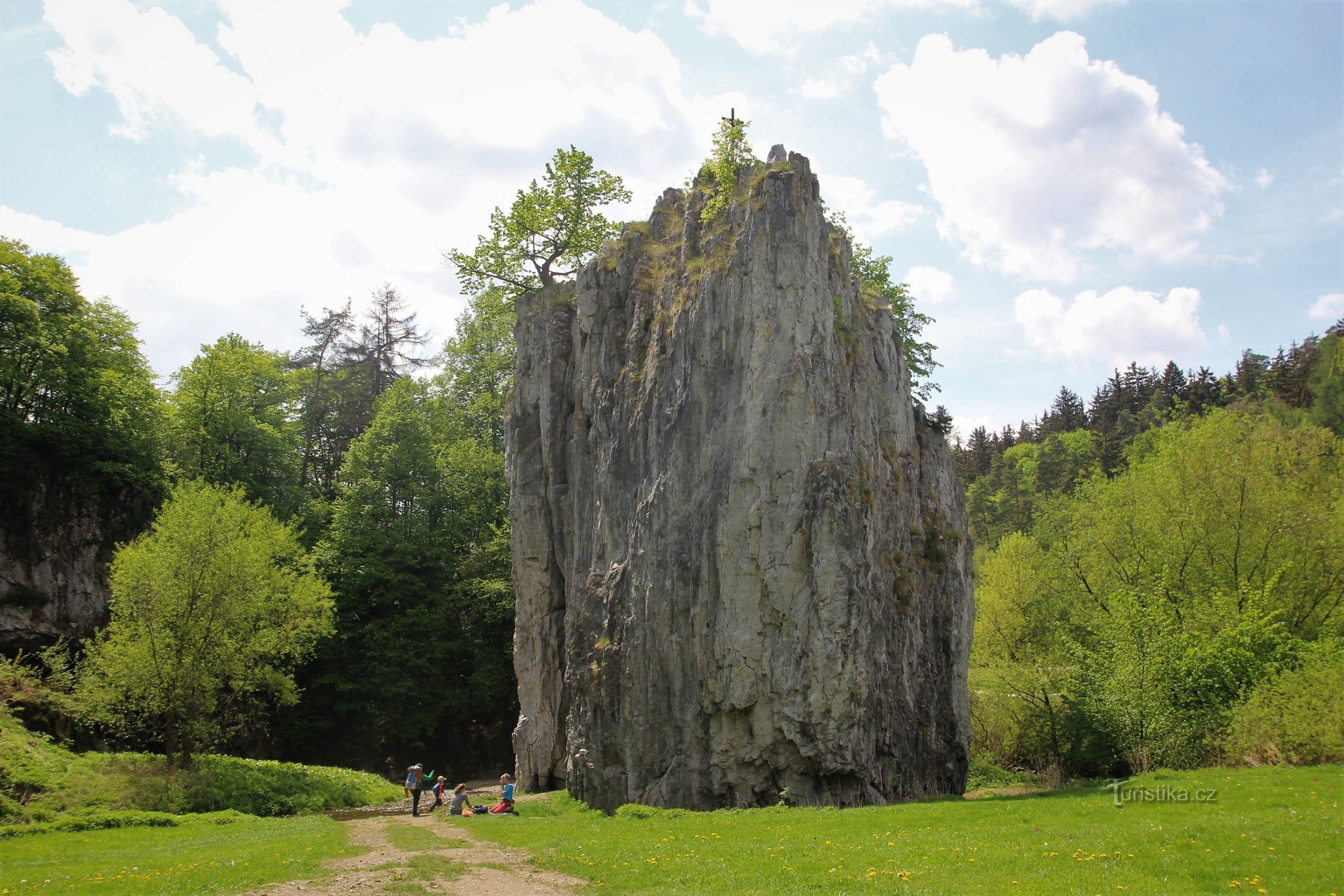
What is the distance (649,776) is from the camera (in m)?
22.2

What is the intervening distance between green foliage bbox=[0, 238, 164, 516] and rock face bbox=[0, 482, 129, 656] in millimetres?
459

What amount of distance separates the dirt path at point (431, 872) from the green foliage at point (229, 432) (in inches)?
1047

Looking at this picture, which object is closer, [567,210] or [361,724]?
[567,210]

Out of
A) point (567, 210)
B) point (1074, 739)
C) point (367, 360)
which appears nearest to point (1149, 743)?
point (1074, 739)

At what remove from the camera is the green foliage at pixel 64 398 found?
34.1 meters

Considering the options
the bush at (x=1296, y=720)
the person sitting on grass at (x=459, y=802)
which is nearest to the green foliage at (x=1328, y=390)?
the bush at (x=1296, y=720)

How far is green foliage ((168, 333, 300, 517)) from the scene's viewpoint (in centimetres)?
4125

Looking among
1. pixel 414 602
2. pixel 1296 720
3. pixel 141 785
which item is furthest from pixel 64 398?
pixel 1296 720

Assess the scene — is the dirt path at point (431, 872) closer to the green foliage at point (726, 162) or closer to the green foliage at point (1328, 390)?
the green foliage at point (726, 162)

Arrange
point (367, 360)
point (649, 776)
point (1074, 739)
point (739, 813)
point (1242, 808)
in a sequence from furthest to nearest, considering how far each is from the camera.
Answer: point (367, 360) < point (1074, 739) < point (649, 776) < point (739, 813) < point (1242, 808)

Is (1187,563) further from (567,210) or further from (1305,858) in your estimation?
(567,210)

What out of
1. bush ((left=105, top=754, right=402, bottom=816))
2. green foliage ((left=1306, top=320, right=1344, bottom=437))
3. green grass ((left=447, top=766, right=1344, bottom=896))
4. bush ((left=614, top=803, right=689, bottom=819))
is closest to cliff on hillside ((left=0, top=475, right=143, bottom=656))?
bush ((left=105, top=754, right=402, bottom=816))

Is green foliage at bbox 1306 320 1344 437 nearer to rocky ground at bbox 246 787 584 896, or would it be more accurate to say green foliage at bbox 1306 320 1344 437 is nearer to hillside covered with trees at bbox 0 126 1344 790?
hillside covered with trees at bbox 0 126 1344 790

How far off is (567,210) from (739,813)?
26.3m
